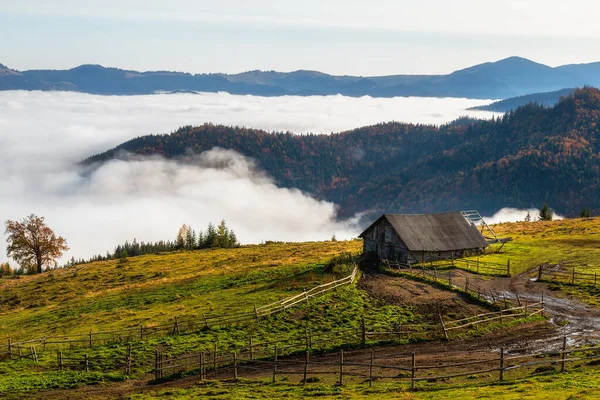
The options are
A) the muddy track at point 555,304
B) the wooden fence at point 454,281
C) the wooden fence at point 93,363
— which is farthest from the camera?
the wooden fence at point 454,281

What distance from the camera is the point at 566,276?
205 ft

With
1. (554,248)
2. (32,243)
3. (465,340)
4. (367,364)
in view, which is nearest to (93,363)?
(367,364)

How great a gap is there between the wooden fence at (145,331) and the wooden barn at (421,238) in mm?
23795

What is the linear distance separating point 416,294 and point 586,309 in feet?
48.5

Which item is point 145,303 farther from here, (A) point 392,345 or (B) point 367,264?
(A) point 392,345

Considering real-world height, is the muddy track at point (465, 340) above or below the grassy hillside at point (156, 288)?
above

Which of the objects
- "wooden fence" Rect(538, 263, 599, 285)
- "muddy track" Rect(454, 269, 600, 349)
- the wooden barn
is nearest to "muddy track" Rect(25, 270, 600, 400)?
"muddy track" Rect(454, 269, 600, 349)

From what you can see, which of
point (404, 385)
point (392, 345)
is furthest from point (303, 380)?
point (392, 345)

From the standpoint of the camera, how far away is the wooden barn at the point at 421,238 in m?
73.4

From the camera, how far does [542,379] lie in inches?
1259

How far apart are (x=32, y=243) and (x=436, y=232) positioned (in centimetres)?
8178

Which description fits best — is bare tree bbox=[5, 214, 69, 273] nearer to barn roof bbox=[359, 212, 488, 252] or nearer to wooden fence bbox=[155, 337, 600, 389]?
barn roof bbox=[359, 212, 488, 252]

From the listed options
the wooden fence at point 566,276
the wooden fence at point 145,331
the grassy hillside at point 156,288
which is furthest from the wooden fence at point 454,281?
the wooden fence at point 145,331

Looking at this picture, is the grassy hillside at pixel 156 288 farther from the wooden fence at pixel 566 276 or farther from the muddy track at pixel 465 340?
the wooden fence at pixel 566 276
